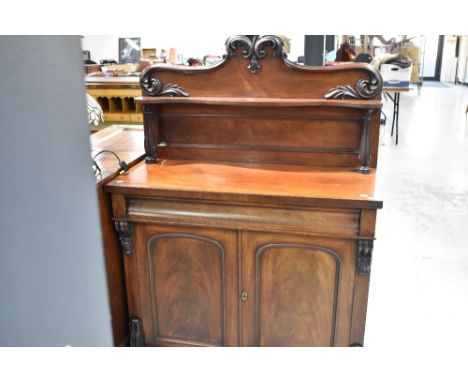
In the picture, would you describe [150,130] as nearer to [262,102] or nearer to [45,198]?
[262,102]

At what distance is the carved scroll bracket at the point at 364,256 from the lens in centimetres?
128

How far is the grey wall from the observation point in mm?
331

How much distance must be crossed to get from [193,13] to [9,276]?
0.25 m

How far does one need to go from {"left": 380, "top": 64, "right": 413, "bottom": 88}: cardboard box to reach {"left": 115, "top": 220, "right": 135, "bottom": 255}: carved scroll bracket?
12.7ft

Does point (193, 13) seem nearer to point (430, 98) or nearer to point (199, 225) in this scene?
point (199, 225)

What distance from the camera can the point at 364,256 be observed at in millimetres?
1299

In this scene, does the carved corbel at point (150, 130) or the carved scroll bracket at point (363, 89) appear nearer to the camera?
the carved scroll bracket at point (363, 89)

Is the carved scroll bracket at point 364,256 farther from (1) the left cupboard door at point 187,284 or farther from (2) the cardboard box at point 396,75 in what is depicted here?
(2) the cardboard box at point 396,75

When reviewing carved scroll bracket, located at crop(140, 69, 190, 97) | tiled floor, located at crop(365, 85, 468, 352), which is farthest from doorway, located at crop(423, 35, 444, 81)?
carved scroll bracket, located at crop(140, 69, 190, 97)

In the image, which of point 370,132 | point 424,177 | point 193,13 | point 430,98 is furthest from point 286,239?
point 430,98

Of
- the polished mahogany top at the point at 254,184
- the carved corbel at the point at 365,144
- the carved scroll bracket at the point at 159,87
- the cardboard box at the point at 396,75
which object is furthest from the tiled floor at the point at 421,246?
the carved scroll bracket at the point at 159,87

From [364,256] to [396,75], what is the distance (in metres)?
3.81

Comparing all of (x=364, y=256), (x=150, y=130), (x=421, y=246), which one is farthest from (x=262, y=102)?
(x=421, y=246)

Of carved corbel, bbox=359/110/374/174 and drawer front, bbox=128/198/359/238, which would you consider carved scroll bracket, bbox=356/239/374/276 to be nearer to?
drawer front, bbox=128/198/359/238
